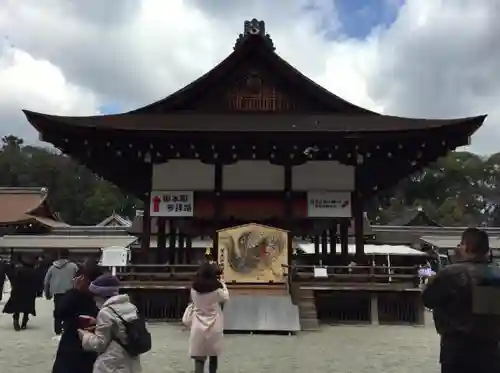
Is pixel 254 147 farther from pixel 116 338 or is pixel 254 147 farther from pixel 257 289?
pixel 116 338

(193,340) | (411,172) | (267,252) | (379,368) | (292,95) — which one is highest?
(292,95)

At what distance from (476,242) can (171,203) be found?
1225 centimetres

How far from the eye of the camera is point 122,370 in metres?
4.13

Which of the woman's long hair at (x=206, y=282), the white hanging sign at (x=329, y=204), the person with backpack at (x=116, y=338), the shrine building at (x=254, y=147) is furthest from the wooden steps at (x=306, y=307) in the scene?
the person with backpack at (x=116, y=338)

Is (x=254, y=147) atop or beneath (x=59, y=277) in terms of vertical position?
atop

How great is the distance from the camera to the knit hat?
14.1 ft

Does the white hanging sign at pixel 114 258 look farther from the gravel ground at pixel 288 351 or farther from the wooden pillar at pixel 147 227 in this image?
the gravel ground at pixel 288 351

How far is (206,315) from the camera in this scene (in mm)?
6852

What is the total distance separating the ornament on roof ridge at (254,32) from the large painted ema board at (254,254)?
5.55 metres

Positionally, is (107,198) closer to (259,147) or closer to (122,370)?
(259,147)

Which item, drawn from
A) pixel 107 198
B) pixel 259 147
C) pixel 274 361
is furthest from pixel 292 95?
Result: pixel 107 198

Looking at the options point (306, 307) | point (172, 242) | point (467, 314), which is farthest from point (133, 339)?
point (172, 242)

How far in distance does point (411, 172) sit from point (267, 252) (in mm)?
5933

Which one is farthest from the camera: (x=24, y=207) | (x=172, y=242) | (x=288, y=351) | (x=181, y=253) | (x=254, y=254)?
(x=24, y=207)
